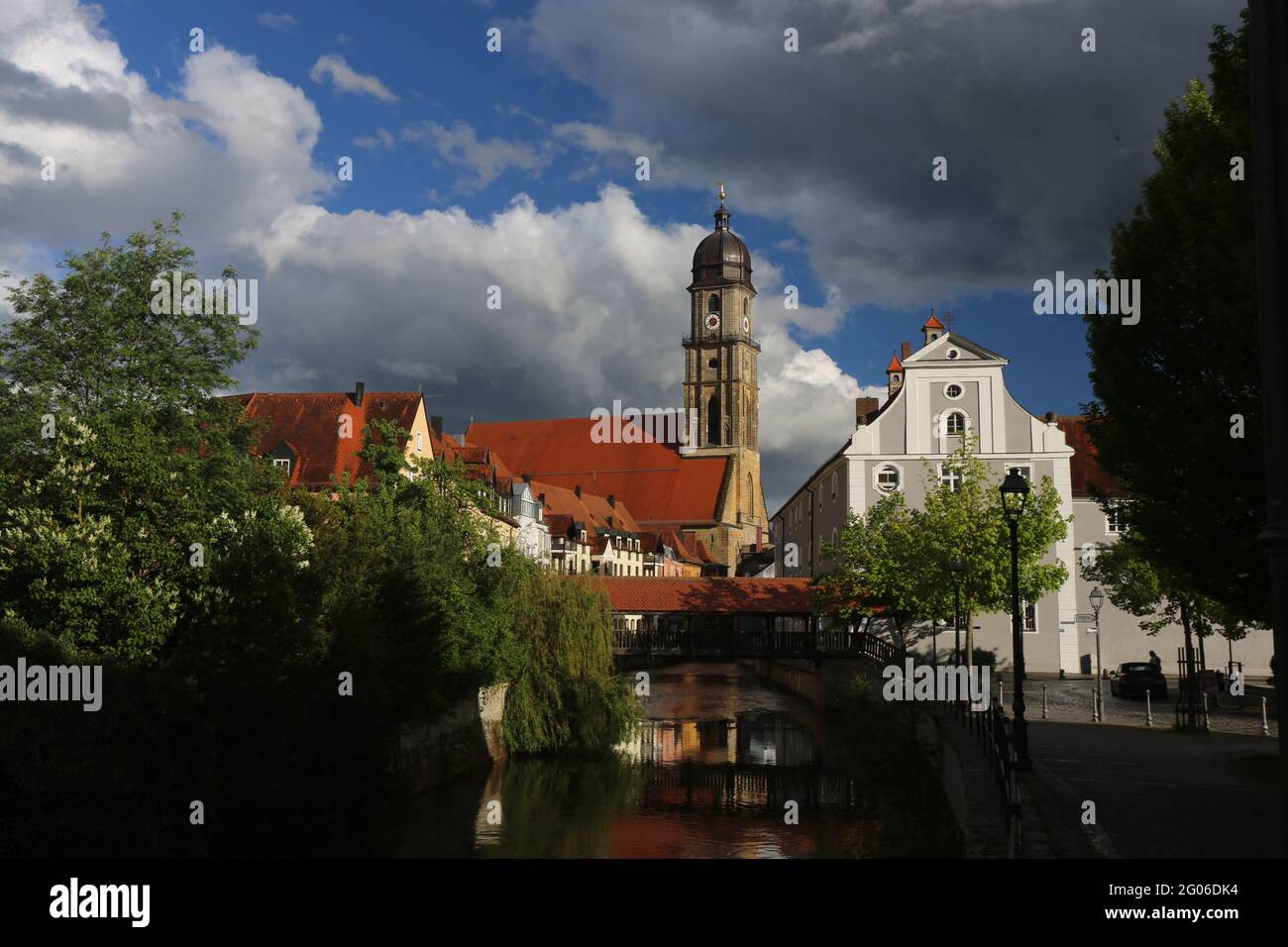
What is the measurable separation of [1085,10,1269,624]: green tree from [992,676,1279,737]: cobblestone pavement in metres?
12.8

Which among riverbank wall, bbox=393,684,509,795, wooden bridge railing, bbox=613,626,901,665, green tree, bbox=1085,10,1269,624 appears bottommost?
riverbank wall, bbox=393,684,509,795

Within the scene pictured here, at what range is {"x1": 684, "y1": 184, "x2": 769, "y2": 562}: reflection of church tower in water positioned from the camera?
11950 cm

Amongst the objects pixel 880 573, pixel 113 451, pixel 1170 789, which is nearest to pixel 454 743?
pixel 113 451

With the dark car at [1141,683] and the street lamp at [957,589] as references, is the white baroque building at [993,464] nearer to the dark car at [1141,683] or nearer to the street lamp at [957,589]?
the dark car at [1141,683]

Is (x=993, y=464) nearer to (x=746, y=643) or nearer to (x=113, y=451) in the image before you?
(x=746, y=643)

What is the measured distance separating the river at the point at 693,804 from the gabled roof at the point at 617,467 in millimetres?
76332

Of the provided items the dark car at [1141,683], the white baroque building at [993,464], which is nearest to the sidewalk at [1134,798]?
the dark car at [1141,683]

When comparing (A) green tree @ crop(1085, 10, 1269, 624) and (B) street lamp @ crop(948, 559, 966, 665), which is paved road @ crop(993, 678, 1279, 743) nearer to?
(B) street lamp @ crop(948, 559, 966, 665)

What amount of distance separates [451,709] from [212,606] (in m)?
11.4

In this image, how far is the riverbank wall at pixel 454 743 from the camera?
27047 mm

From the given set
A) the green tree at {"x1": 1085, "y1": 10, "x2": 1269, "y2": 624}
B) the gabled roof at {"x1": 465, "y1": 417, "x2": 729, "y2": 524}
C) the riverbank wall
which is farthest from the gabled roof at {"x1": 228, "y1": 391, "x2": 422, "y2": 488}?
the gabled roof at {"x1": 465, "y1": 417, "x2": 729, "y2": 524}
